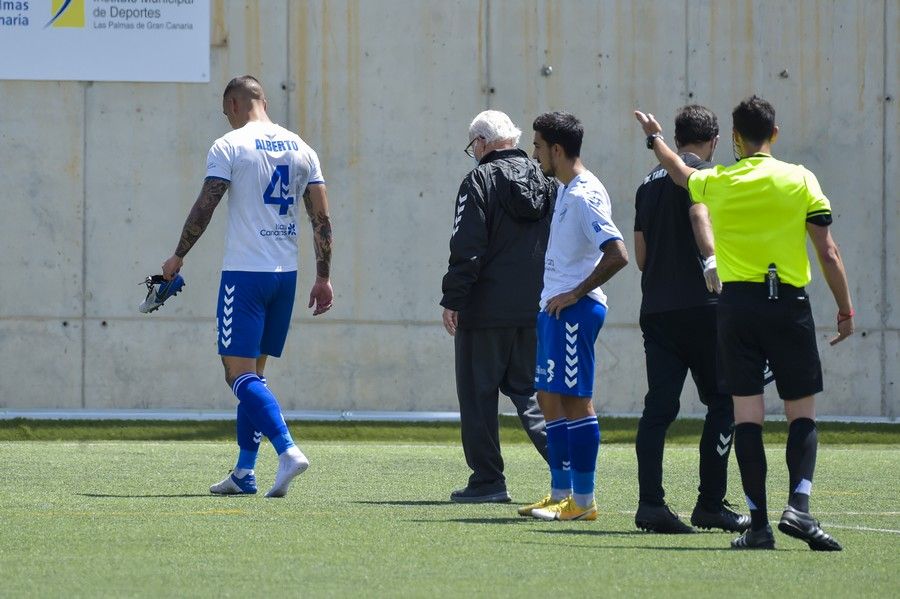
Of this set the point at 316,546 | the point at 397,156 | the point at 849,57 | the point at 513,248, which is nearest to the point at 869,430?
the point at 849,57

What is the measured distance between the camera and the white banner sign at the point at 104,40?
496 inches

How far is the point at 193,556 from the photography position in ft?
15.9

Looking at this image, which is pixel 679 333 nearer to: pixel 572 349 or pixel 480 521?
pixel 572 349

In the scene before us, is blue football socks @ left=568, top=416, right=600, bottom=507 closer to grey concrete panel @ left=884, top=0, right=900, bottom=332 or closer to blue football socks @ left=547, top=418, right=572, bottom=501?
blue football socks @ left=547, top=418, right=572, bottom=501

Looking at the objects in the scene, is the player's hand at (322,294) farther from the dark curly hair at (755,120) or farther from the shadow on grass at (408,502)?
the dark curly hair at (755,120)

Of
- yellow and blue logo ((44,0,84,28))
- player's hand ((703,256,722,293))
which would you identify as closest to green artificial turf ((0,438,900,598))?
player's hand ((703,256,722,293))

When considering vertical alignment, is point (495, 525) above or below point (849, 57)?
below

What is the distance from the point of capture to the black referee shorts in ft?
17.4

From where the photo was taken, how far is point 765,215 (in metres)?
5.35

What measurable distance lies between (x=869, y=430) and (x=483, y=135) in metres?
5.94

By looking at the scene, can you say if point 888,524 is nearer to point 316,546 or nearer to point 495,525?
point 495,525

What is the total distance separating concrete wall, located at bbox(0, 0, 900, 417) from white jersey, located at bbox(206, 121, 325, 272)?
5.53m

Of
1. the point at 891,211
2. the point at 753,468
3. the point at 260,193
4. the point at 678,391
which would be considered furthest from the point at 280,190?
the point at 891,211

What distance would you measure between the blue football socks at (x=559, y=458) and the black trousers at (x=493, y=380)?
2.91 feet
